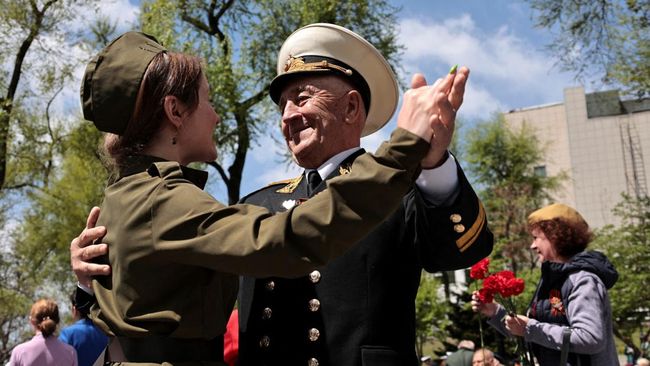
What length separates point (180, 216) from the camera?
5.71 ft

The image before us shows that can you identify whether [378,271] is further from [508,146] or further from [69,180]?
[508,146]

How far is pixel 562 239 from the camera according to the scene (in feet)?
15.7

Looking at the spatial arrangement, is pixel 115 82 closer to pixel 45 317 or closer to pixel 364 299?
pixel 364 299

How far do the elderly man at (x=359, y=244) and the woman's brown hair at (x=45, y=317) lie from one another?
166 inches

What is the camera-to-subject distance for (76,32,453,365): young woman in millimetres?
1627

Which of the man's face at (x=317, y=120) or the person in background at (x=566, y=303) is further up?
the man's face at (x=317, y=120)

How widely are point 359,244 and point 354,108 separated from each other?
2.27 ft

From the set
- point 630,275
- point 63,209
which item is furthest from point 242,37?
point 630,275

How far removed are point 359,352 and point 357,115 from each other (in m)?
1.06

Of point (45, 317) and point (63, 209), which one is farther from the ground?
point (63, 209)

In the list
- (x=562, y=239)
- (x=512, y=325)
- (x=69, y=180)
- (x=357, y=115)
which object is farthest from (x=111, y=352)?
(x=69, y=180)

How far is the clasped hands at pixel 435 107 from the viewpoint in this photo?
5.55 feet

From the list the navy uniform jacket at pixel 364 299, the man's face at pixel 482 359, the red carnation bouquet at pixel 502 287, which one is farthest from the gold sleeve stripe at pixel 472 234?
the man's face at pixel 482 359

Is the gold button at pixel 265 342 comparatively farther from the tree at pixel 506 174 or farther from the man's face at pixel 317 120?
the tree at pixel 506 174
